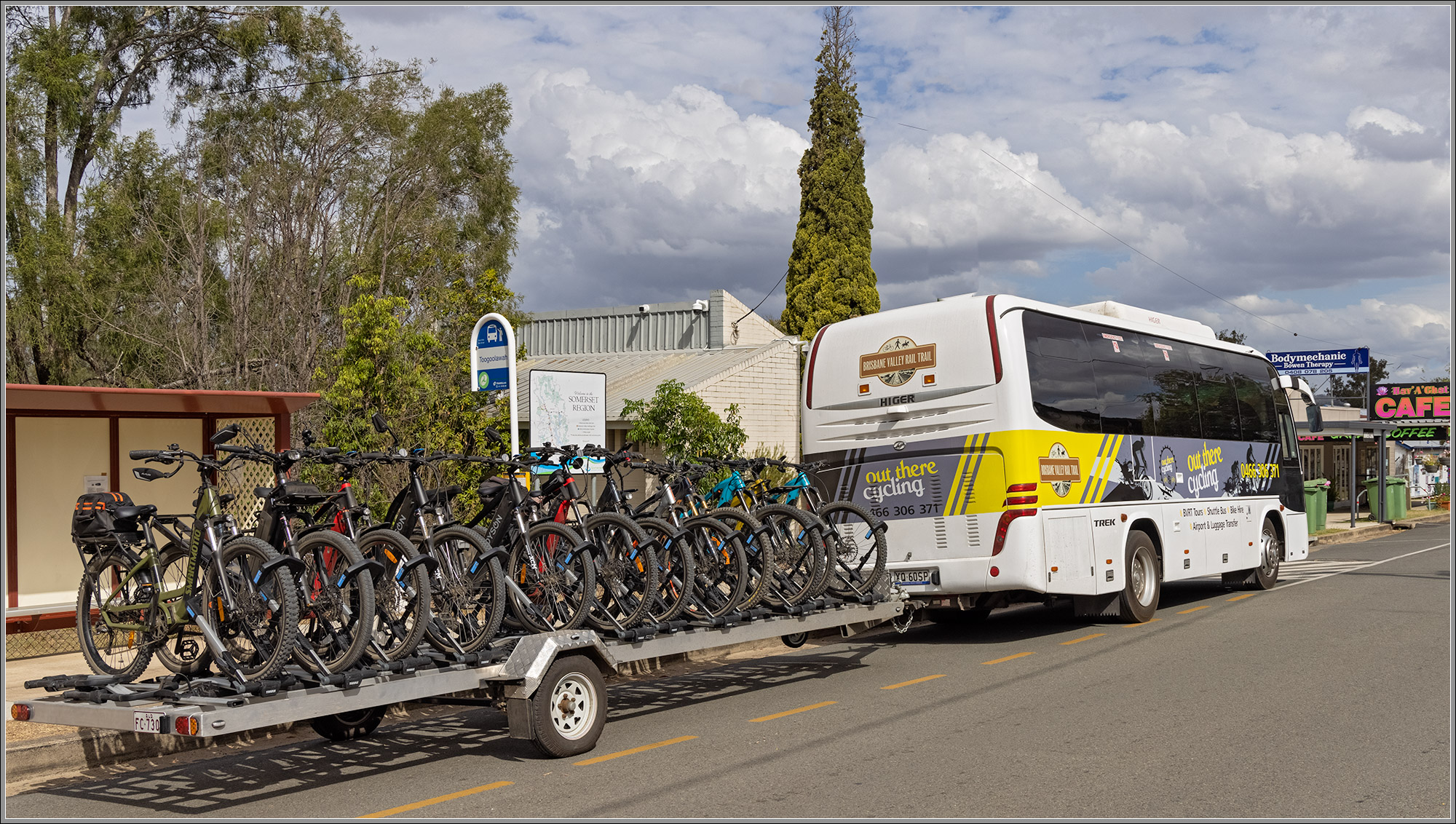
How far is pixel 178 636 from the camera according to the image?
708 cm

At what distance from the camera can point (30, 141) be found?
837 inches

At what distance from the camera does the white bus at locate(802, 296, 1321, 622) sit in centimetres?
1209

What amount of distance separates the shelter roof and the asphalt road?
4.78 metres

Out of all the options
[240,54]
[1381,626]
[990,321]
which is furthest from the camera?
[240,54]

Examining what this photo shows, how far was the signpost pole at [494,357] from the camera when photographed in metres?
12.5

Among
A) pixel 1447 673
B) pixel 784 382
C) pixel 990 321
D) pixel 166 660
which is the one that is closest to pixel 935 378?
pixel 990 321

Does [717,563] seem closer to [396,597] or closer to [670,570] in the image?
[670,570]

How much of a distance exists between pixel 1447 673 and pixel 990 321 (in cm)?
497

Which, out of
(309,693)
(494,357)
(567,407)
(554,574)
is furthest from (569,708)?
(567,407)

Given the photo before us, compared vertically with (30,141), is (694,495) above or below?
below

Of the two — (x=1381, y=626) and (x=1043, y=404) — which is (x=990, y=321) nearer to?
(x=1043, y=404)

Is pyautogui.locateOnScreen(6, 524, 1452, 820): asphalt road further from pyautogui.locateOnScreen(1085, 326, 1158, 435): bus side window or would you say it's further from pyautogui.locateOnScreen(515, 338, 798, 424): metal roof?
pyautogui.locateOnScreen(515, 338, 798, 424): metal roof

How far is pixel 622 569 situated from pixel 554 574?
529 millimetres

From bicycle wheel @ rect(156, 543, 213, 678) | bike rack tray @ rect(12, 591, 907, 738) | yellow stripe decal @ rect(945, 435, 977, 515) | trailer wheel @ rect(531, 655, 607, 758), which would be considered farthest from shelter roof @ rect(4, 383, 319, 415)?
yellow stripe decal @ rect(945, 435, 977, 515)
